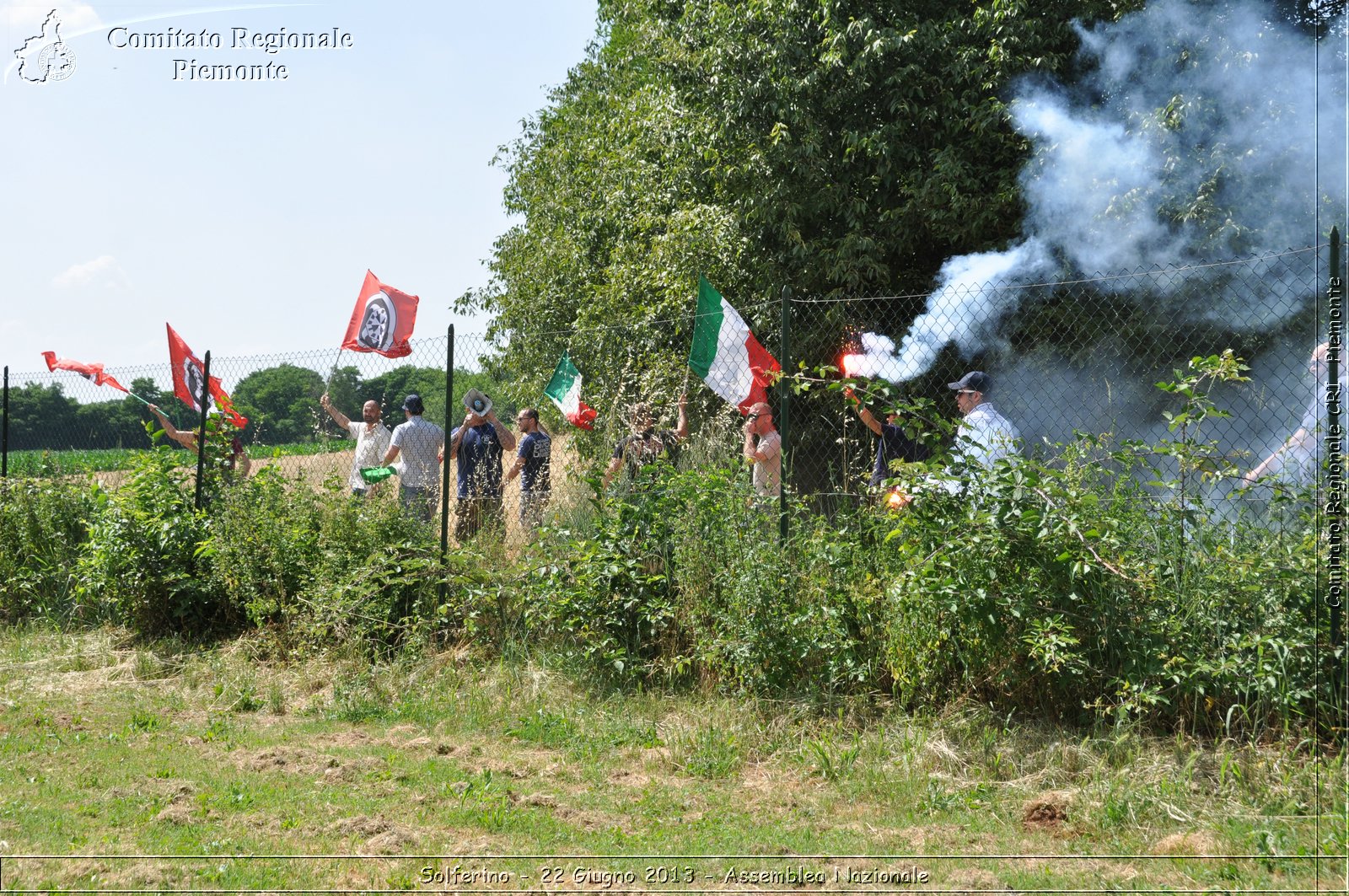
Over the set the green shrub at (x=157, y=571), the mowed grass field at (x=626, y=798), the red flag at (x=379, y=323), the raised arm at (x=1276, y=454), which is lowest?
the mowed grass field at (x=626, y=798)

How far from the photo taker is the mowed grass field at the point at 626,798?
3812 mm

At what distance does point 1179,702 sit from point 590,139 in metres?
17.9

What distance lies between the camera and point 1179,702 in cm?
481

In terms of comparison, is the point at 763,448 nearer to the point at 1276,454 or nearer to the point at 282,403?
the point at 1276,454

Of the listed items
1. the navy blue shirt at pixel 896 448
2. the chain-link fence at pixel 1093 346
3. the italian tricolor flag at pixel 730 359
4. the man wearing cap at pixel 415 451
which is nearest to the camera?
the italian tricolor flag at pixel 730 359

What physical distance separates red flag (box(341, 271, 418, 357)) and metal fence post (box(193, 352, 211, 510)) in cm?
123

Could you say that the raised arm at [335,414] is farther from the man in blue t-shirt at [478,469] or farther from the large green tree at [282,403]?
the man in blue t-shirt at [478,469]

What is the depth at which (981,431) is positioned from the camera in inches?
218

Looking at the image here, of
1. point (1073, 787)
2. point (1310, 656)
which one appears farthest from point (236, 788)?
point (1310, 656)

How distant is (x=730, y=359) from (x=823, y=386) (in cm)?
294

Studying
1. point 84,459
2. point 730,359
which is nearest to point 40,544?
point 84,459

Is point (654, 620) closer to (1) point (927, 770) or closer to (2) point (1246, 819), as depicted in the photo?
(1) point (927, 770)

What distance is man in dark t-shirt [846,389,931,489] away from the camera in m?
5.98

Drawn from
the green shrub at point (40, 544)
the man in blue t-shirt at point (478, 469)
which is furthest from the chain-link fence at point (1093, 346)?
the green shrub at point (40, 544)
